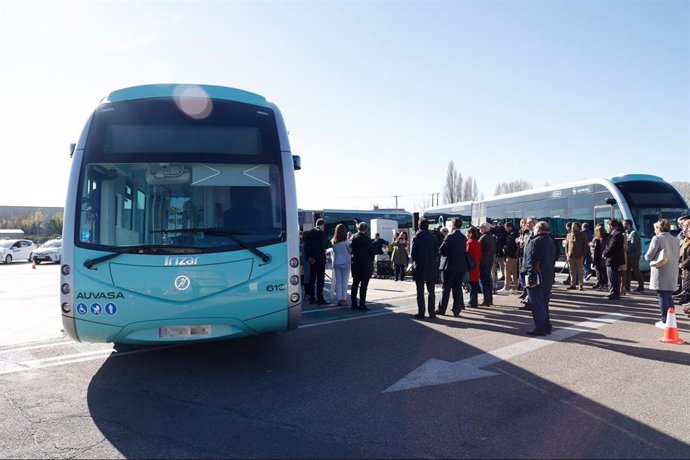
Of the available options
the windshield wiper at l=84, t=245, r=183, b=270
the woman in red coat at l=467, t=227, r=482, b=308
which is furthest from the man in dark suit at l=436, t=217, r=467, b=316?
the windshield wiper at l=84, t=245, r=183, b=270

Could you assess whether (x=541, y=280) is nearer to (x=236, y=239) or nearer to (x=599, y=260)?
(x=236, y=239)

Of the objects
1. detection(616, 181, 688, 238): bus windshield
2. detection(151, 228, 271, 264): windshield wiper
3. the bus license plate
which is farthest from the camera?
detection(616, 181, 688, 238): bus windshield

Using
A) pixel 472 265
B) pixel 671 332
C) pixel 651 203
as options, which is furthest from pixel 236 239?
pixel 651 203

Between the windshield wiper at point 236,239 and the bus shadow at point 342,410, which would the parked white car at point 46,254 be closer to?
the bus shadow at point 342,410

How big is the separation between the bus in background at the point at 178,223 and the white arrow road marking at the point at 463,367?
1.50 meters

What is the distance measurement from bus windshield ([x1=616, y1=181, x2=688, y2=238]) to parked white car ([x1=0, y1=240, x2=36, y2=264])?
124 ft


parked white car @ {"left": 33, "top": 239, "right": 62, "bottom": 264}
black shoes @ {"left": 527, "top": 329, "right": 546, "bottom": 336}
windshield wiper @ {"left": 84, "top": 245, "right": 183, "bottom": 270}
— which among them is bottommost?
black shoes @ {"left": 527, "top": 329, "right": 546, "bottom": 336}

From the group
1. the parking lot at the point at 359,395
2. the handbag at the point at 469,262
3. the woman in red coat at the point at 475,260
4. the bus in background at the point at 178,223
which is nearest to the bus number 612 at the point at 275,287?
the bus in background at the point at 178,223

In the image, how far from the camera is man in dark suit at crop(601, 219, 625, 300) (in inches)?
453

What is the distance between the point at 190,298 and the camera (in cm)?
527

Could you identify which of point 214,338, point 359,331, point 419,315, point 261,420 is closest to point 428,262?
point 419,315

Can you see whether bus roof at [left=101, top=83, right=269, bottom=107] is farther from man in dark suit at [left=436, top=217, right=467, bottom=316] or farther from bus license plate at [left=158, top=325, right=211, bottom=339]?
man in dark suit at [left=436, top=217, right=467, bottom=316]

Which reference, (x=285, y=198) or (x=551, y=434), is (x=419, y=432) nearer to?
(x=551, y=434)

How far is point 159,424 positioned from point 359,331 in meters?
4.36
